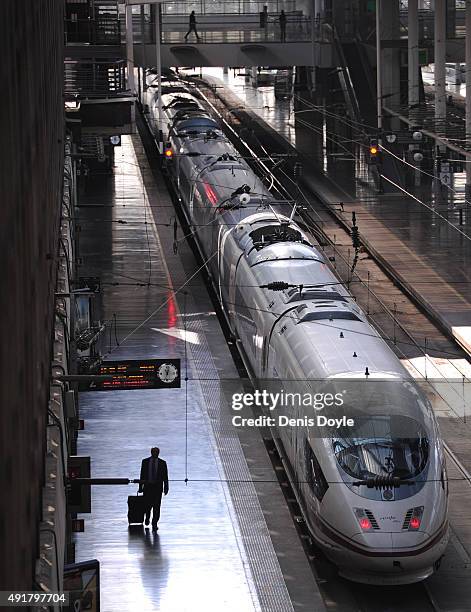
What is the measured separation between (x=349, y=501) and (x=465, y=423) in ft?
26.7

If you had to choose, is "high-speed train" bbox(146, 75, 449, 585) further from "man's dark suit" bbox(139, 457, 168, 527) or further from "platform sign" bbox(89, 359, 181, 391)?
"man's dark suit" bbox(139, 457, 168, 527)

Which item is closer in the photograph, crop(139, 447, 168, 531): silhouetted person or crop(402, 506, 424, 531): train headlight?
crop(402, 506, 424, 531): train headlight

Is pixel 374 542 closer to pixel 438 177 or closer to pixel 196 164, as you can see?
pixel 196 164

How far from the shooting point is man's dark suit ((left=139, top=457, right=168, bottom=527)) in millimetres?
19891

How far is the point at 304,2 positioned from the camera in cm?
7394

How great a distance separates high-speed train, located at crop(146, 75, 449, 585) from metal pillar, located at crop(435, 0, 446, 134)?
854 inches

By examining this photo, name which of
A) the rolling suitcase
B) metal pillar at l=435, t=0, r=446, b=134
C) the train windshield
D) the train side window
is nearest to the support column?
metal pillar at l=435, t=0, r=446, b=134

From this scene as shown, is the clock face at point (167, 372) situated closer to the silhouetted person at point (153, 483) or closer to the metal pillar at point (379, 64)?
the silhouetted person at point (153, 483)

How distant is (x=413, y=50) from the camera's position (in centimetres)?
5256

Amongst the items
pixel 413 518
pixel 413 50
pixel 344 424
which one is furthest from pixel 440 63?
pixel 413 518

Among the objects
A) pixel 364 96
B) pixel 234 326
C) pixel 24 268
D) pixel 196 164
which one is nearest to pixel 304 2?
pixel 364 96

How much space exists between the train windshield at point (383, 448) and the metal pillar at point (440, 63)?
30734 mm

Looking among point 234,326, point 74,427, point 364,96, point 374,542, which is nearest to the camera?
point 374,542

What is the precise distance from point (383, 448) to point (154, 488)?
384cm
